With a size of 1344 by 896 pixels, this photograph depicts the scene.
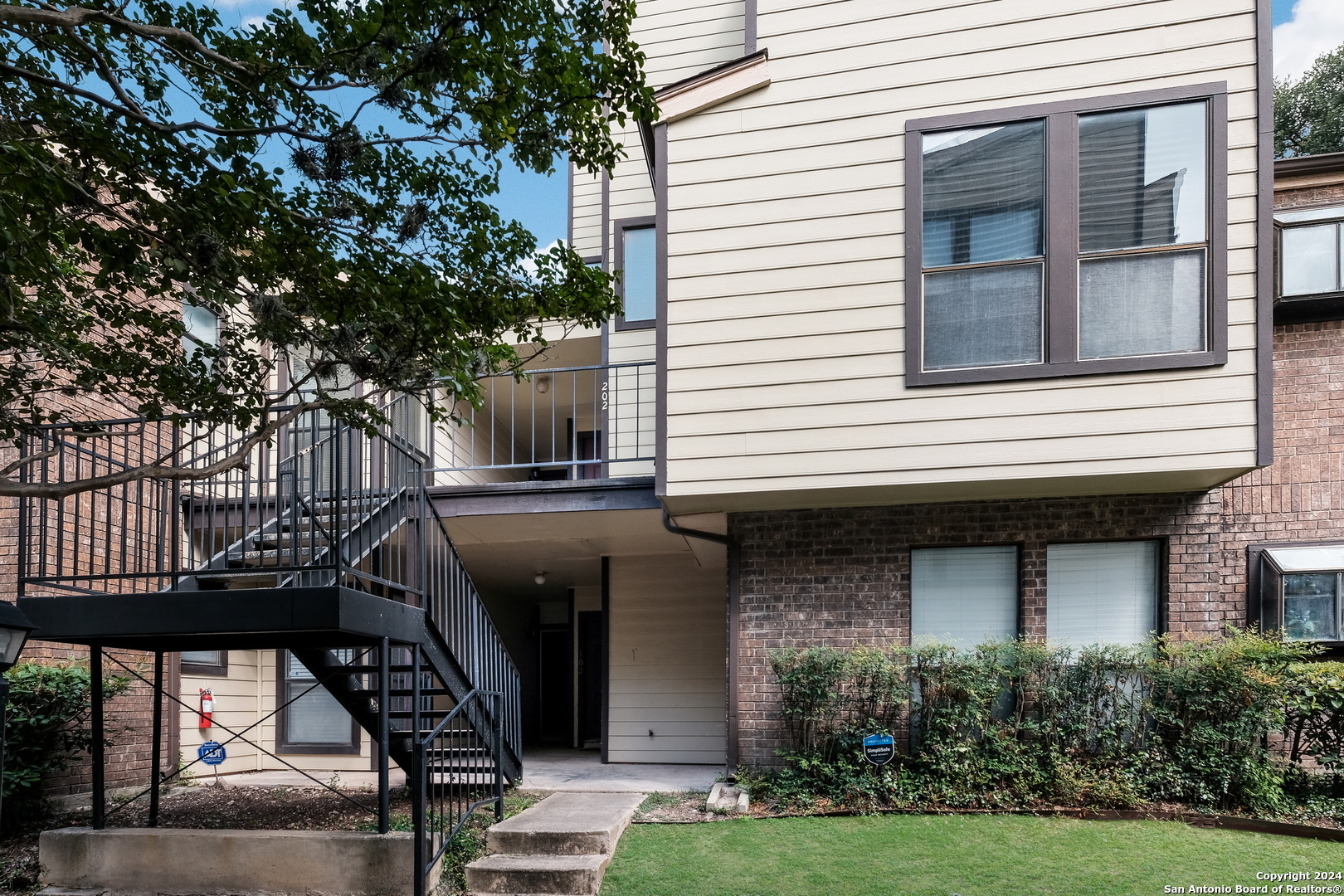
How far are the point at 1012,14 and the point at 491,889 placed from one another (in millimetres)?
7146

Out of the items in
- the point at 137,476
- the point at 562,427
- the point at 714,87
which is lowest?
the point at 137,476

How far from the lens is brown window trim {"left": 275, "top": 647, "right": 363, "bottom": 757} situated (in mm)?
10266

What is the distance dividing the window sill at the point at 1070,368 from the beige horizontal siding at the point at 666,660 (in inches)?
182

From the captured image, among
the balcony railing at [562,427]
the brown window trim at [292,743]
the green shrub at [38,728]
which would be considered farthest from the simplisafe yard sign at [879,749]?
the green shrub at [38,728]

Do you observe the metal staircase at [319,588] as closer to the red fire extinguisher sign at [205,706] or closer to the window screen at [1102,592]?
the red fire extinguisher sign at [205,706]

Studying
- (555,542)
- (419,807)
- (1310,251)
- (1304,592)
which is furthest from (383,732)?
(1310,251)

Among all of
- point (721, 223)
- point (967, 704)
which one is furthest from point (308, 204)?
point (967, 704)

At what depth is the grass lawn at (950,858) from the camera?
5.23 meters

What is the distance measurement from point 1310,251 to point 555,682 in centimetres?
1157

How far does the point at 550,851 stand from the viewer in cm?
600

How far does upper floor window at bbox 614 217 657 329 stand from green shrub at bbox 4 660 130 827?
591 cm

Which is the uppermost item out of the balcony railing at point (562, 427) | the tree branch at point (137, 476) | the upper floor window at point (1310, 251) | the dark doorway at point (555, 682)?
the upper floor window at point (1310, 251)

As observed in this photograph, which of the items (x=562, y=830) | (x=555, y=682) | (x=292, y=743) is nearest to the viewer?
(x=562, y=830)

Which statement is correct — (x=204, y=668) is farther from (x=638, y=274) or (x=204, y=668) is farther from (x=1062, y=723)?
(x=1062, y=723)
